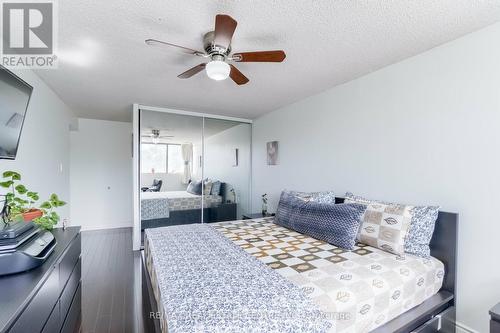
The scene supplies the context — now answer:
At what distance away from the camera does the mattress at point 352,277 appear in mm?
1401

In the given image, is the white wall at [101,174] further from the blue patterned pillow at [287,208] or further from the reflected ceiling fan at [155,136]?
the blue patterned pillow at [287,208]

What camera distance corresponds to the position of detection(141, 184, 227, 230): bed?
13.9ft

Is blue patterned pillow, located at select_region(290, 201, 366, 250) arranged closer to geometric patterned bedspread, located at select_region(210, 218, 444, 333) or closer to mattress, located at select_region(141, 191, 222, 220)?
geometric patterned bedspread, located at select_region(210, 218, 444, 333)

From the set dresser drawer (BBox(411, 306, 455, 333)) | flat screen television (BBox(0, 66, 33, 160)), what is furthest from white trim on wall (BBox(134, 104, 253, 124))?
dresser drawer (BBox(411, 306, 455, 333))

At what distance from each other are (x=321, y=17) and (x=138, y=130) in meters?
3.40

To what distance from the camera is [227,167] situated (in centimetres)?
499

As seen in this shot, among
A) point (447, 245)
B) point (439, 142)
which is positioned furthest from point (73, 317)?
point (439, 142)

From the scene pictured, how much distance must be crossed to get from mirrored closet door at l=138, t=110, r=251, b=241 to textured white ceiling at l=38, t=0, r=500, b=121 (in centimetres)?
124

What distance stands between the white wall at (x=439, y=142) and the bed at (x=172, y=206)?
7.86 feet

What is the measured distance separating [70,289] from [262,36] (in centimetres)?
257

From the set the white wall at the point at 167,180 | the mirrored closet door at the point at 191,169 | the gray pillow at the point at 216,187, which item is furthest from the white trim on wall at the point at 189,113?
the gray pillow at the point at 216,187

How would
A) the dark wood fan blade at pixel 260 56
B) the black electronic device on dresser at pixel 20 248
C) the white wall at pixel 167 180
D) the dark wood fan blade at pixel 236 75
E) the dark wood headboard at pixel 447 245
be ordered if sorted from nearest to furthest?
the black electronic device on dresser at pixel 20 248 → the dark wood fan blade at pixel 260 56 → the dark wood headboard at pixel 447 245 → the dark wood fan blade at pixel 236 75 → the white wall at pixel 167 180

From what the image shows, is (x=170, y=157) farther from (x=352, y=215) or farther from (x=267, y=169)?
(x=352, y=215)

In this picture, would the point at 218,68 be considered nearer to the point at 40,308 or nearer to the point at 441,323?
the point at 40,308
